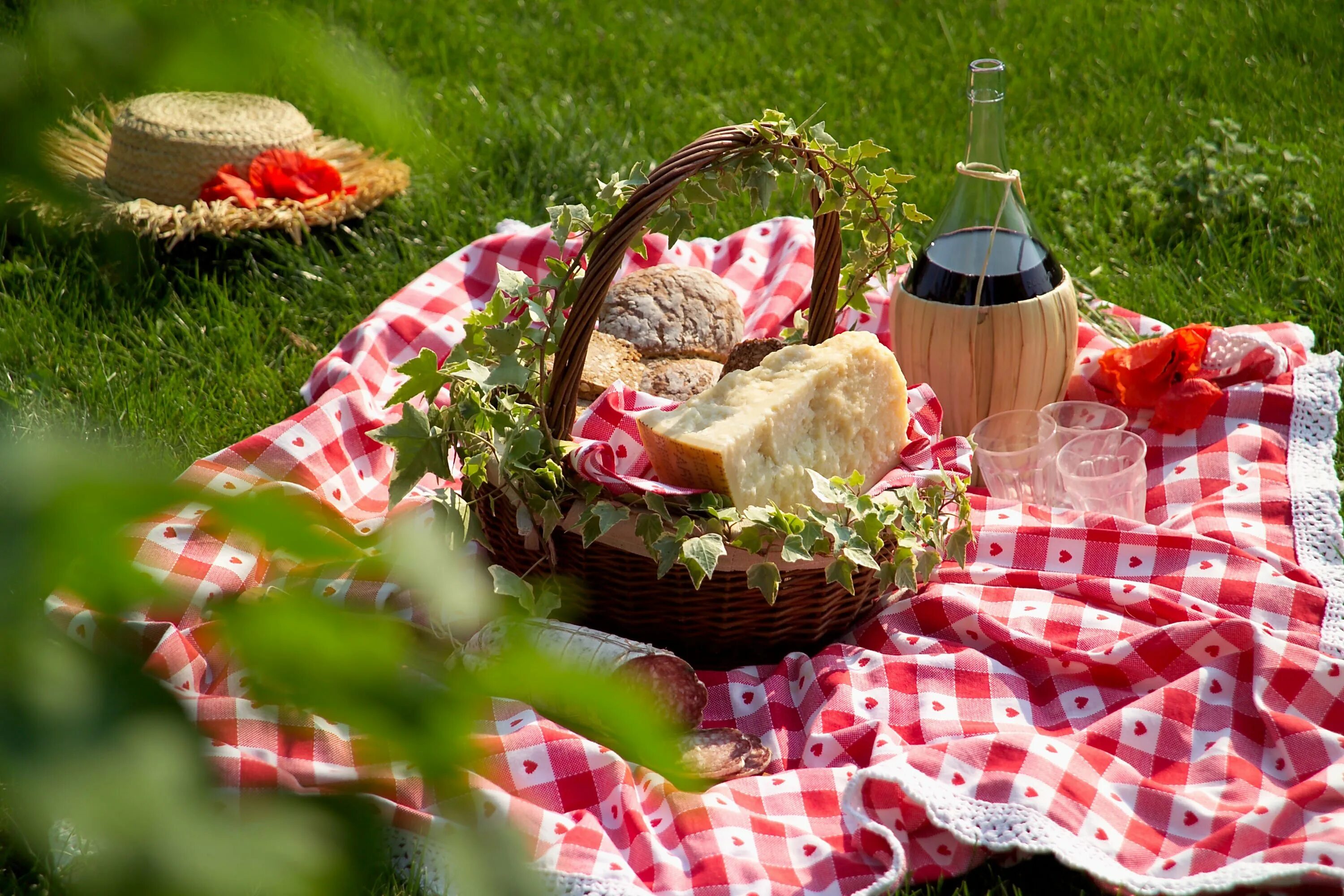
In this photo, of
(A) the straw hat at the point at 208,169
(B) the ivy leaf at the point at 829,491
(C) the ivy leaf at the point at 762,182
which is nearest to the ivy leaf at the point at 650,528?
(B) the ivy leaf at the point at 829,491

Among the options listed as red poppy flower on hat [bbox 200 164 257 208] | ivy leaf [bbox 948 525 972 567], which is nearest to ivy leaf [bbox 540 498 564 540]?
ivy leaf [bbox 948 525 972 567]

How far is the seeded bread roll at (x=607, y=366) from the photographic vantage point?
2170mm

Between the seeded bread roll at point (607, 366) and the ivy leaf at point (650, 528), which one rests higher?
the ivy leaf at point (650, 528)

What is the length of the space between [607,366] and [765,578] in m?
0.70

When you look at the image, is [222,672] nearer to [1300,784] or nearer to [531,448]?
[531,448]

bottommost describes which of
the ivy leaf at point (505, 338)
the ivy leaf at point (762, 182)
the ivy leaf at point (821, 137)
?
the ivy leaf at point (505, 338)

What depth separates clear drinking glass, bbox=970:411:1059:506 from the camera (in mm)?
2205

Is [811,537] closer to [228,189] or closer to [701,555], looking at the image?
[701,555]

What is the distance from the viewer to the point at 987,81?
90.5 inches

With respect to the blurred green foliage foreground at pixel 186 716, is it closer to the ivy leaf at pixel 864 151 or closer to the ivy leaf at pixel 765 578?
the ivy leaf at pixel 765 578

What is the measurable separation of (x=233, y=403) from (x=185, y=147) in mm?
858

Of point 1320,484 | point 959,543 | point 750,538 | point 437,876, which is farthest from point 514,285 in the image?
point 1320,484

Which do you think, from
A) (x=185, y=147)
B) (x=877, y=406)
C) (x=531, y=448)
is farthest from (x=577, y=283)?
(x=185, y=147)

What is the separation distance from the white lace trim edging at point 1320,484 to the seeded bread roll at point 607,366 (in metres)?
1.17
